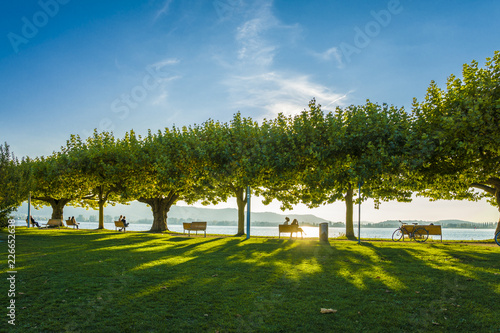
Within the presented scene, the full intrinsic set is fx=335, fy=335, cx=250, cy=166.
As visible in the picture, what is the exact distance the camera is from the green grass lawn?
624 centimetres

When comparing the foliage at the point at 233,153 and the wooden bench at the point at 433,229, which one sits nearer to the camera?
the wooden bench at the point at 433,229

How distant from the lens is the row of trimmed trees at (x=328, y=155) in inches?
806

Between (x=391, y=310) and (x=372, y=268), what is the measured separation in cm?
480

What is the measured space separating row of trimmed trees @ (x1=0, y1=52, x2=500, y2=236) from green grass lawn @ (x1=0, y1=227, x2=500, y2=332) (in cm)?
954

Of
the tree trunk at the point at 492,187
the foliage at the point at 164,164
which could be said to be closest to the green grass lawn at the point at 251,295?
the foliage at the point at 164,164

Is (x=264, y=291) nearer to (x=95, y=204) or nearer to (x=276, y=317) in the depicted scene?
(x=276, y=317)

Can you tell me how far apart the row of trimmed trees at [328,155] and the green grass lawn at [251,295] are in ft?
31.3

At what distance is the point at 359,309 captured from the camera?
7.05 m

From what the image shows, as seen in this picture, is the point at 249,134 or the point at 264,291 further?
the point at 249,134

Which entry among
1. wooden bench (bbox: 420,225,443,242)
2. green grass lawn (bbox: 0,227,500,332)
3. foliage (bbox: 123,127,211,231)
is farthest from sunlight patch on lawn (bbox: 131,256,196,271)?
wooden bench (bbox: 420,225,443,242)

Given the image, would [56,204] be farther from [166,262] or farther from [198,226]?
[166,262]

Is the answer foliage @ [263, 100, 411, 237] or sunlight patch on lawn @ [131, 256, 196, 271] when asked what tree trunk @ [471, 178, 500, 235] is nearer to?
foliage @ [263, 100, 411, 237]

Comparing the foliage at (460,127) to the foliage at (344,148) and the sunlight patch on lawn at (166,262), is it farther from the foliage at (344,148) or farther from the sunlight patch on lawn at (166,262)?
the sunlight patch on lawn at (166,262)

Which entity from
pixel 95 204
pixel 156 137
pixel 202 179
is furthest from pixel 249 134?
pixel 95 204
